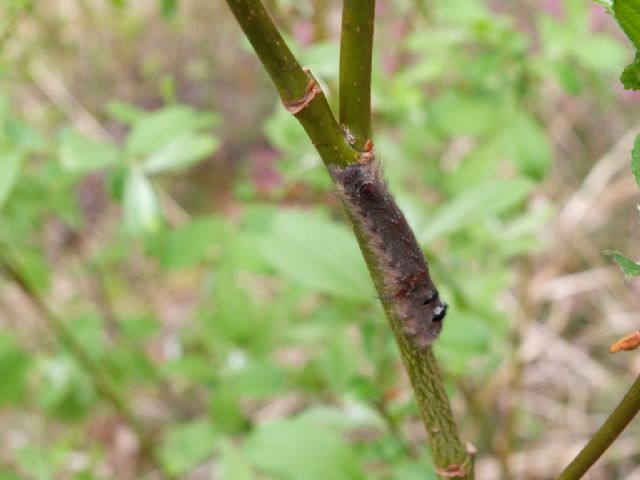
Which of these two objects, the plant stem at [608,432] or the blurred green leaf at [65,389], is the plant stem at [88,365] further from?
the plant stem at [608,432]

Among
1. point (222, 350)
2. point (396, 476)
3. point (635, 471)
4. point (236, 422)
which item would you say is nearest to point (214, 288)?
point (222, 350)

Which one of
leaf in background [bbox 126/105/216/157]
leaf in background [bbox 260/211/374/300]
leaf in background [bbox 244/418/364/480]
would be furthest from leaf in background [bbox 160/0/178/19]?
leaf in background [bbox 244/418/364/480]

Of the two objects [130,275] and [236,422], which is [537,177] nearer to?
[236,422]

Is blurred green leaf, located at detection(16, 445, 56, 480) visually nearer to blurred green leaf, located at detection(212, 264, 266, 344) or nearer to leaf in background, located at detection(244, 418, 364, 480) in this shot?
blurred green leaf, located at detection(212, 264, 266, 344)

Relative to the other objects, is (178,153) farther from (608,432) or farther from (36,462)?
(608,432)

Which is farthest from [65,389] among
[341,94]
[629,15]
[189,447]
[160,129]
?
[629,15]

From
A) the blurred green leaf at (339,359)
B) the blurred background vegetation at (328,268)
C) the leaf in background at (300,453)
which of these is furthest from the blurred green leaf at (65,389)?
the leaf in background at (300,453)
